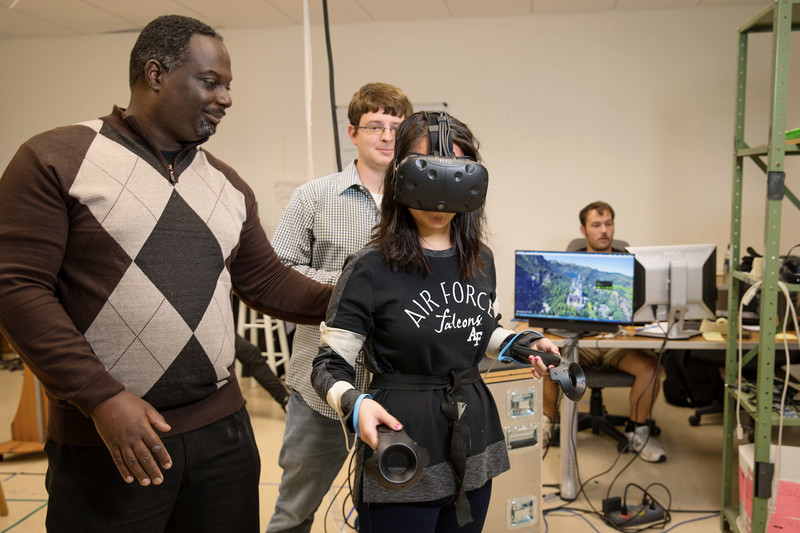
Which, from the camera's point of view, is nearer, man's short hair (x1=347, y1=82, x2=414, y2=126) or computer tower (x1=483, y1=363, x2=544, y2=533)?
man's short hair (x1=347, y1=82, x2=414, y2=126)

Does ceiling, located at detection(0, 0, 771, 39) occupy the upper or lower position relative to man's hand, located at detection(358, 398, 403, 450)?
upper

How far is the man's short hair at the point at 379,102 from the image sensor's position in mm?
1810

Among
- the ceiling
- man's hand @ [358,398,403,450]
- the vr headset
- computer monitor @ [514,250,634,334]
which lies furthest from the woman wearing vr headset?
A: the ceiling

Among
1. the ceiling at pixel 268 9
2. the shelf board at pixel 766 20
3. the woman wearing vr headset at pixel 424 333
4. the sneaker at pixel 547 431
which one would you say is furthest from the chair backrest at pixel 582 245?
the woman wearing vr headset at pixel 424 333

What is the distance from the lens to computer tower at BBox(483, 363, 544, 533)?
2.39 meters

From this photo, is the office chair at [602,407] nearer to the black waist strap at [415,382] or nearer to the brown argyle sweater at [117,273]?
the black waist strap at [415,382]

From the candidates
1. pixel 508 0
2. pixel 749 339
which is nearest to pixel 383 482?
pixel 749 339

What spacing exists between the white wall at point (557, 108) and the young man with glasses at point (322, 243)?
313cm

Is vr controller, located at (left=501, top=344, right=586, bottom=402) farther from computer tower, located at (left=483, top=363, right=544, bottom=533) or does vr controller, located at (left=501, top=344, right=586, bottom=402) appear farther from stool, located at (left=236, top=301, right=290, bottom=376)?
stool, located at (left=236, top=301, right=290, bottom=376)

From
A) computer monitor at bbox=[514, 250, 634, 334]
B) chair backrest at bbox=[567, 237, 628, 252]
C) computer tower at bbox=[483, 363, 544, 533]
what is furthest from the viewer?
chair backrest at bbox=[567, 237, 628, 252]

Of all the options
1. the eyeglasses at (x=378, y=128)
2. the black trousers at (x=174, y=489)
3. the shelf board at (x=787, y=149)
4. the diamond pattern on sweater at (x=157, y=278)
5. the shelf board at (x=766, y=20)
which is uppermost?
the shelf board at (x=766, y=20)

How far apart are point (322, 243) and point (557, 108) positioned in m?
3.40

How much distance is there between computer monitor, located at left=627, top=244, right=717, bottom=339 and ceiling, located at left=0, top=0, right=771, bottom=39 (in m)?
2.22

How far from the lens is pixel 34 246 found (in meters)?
0.98
